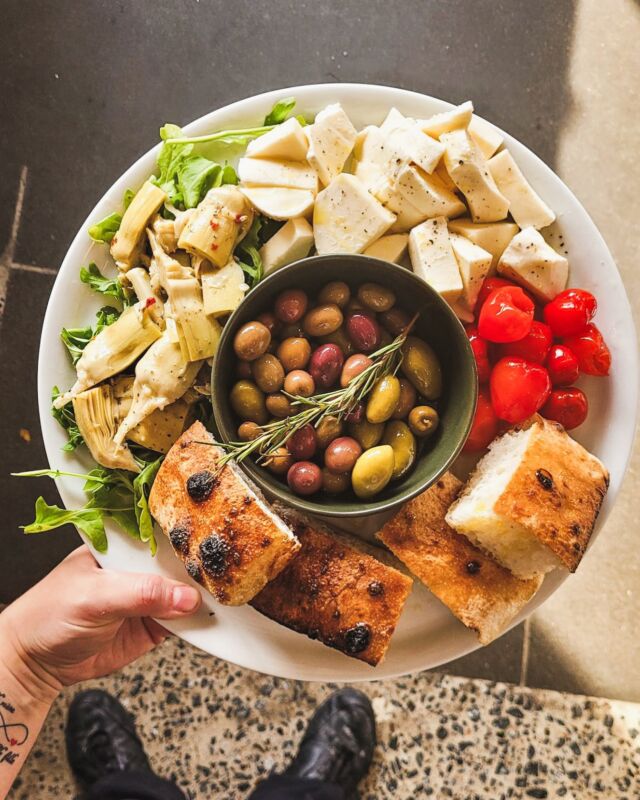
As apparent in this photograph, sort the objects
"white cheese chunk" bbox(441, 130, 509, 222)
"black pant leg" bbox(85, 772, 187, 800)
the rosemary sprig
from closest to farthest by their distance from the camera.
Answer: the rosemary sprig, "white cheese chunk" bbox(441, 130, 509, 222), "black pant leg" bbox(85, 772, 187, 800)

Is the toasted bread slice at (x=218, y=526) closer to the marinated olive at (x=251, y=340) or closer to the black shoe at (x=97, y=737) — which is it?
the marinated olive at (x=251, y=340)

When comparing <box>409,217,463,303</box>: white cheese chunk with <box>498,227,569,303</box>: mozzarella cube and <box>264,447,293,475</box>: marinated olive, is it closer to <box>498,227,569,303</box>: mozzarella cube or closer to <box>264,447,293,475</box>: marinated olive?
<box>498,227,569,303</box>: mozzarella cube

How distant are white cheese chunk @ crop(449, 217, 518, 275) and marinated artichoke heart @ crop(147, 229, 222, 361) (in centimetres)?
58

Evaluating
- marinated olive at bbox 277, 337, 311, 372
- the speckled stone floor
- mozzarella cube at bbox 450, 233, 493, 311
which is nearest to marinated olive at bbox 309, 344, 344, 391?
marinated olive at bbox 277, 337, 311, 372

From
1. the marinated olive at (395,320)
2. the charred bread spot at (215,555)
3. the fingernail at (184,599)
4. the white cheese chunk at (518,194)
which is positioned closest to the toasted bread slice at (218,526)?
the charred bread spot at (215,555)

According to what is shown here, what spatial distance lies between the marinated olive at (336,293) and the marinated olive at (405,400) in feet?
0.69

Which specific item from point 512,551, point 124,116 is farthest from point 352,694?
point 124,116

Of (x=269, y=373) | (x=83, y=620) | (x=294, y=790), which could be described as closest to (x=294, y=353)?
(x=269, y=373)

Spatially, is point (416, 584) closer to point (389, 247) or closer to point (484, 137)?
point (389, 247)

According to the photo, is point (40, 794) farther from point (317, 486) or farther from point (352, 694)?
point (317, 486)

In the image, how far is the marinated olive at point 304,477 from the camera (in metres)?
1.42

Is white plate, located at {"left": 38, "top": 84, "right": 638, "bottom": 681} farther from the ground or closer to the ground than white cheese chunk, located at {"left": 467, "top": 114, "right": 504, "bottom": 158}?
closer to the ground

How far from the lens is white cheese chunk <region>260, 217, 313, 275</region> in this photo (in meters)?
1.53

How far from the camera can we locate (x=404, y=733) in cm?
227
